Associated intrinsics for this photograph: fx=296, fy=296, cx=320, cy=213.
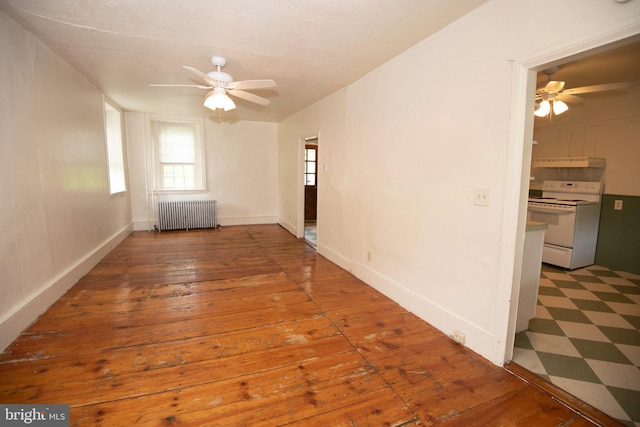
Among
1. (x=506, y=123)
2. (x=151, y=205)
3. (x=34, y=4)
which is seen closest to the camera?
(x=506, y=123)

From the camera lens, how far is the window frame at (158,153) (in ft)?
20.8

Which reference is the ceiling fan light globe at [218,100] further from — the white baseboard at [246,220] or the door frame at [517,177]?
the white baseboard at [246,220]

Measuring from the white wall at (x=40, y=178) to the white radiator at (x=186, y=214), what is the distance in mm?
2266

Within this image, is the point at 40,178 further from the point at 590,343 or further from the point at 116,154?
the point at 590,343

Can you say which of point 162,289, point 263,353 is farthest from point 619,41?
point 162,289

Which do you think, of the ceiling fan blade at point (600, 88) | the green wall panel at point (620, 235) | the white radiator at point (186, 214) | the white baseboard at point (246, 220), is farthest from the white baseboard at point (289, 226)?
the green wall panel at point (620, 235)

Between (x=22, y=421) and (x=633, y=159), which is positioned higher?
(x=633, y=159)

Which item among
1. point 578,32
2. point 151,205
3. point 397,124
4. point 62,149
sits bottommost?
point 151,205

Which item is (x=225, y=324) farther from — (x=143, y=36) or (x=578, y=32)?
(x=578, y=32)

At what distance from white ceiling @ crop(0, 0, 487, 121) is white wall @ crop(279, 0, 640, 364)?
0.99ft

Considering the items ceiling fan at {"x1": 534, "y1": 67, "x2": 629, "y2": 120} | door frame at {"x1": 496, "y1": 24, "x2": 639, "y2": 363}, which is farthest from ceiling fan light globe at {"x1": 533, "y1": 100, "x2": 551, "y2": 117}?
door frame at {"x1": 496, "y1": 24, "x2": 639, "y2": 363}

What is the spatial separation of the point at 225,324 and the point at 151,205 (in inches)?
193

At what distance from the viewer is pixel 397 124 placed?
3.00 metres

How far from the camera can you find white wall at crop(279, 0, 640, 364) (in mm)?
1883
